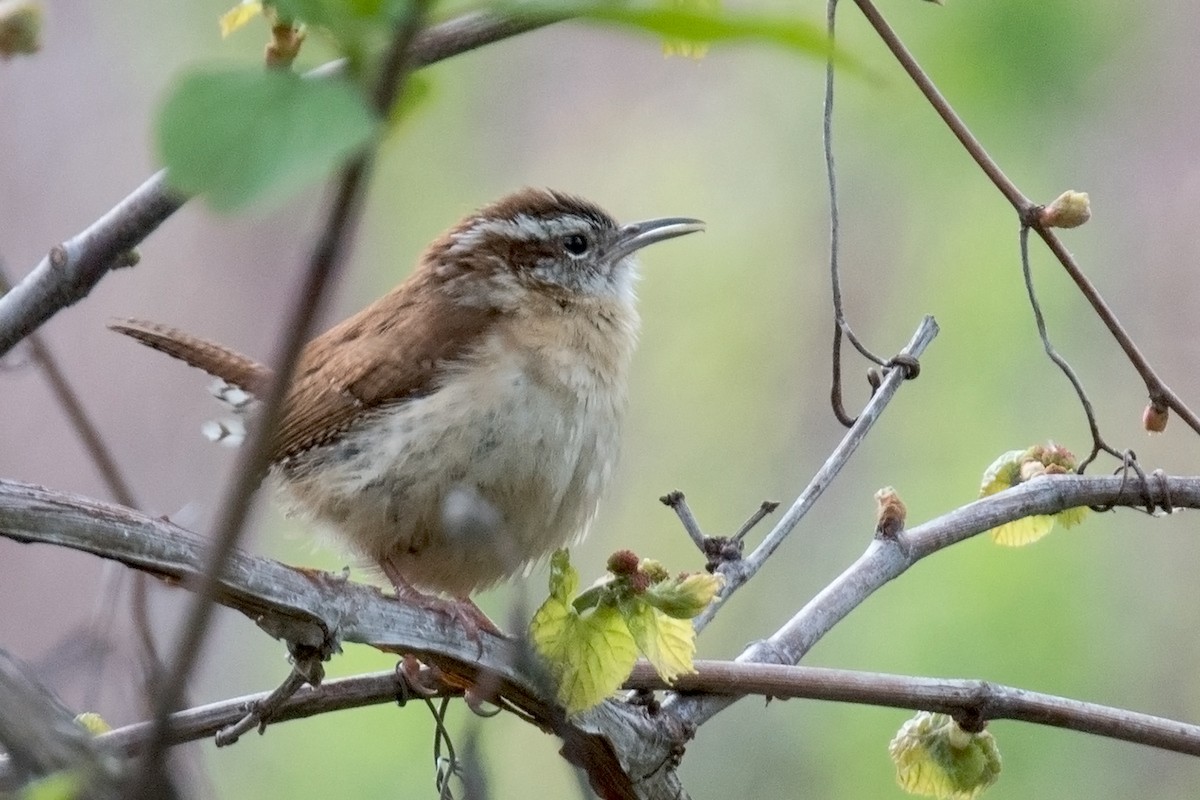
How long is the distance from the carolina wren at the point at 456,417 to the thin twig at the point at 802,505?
369 millimetres

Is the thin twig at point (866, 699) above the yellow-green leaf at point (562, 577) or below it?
below

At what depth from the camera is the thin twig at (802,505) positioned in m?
2.15

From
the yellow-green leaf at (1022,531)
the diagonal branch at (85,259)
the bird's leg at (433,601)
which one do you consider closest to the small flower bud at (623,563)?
the bird's leg at (433,601)

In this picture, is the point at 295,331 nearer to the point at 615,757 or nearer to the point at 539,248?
the point at 615,757

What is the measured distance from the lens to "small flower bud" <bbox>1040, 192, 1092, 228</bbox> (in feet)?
6.82

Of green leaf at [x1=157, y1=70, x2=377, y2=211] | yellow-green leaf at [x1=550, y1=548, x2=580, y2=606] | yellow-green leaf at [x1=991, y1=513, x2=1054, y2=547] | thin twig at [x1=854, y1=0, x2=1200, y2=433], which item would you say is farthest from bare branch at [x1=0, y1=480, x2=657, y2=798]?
thin twig at [x1=854, y1=0, x2=1200, y2=433]

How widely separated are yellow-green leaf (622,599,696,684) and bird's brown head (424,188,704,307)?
1.33 m

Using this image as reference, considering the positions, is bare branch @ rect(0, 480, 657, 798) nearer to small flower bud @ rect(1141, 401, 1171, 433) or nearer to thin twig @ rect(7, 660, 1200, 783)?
thin twig @ rect(7, 660, 1200, 783)

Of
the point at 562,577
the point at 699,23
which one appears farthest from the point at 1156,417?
the point at 699,23

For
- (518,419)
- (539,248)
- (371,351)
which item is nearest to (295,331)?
(518,419)

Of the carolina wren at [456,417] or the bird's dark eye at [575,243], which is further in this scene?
the bird's dark eye at [575,243]

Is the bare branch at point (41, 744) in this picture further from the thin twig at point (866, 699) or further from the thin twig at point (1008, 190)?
the thin twig at point (1008, 190)

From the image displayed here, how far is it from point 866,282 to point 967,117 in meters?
1.00

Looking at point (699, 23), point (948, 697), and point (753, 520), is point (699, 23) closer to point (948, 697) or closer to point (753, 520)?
point (948, 697)
